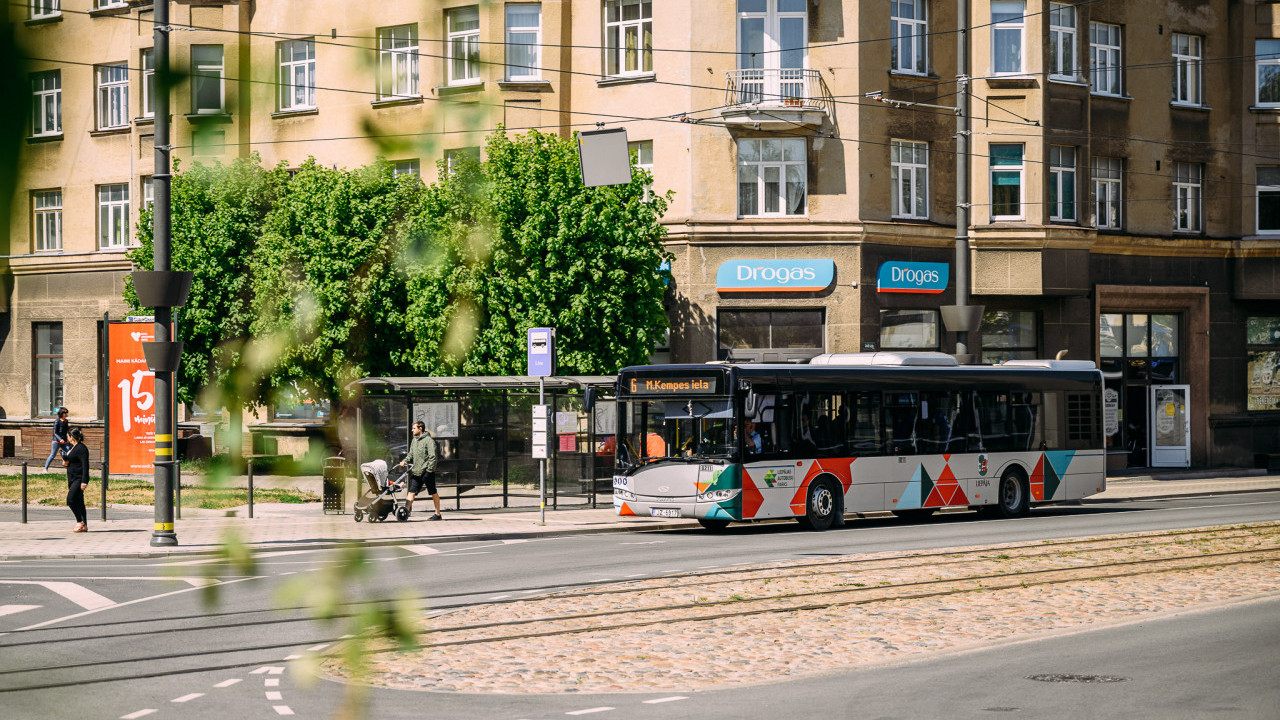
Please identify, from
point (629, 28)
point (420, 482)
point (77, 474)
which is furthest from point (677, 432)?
point (629, 28)

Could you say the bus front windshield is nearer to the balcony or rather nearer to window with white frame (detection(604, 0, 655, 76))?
the balcony

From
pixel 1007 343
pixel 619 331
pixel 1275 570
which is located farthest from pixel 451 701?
pixel 1007 343

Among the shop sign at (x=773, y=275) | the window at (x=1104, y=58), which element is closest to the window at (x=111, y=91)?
the shop sign at (x=773, y=275)

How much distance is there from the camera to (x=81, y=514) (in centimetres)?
2236

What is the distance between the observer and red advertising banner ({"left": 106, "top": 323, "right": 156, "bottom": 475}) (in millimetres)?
22188

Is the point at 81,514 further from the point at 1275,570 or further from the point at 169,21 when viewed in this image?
the point at 169,21

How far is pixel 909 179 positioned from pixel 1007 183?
8.44 feet

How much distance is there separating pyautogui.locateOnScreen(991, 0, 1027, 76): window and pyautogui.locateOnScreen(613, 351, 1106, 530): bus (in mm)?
10976

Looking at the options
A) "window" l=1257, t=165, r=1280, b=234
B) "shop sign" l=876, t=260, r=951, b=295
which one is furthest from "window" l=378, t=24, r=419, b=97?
"window" l=1257, t=165, r=1280, b=234

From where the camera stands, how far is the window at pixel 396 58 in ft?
4.66

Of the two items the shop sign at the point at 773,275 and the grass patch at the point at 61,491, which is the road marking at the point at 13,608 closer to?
the grass patch at the point at 61,491

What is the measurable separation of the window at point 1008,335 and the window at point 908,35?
6495mm

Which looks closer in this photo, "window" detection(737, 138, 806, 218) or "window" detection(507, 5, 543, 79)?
"window" detection(507, 5, 543, 79)

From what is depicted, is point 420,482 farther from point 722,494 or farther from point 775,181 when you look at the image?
point 775,181
